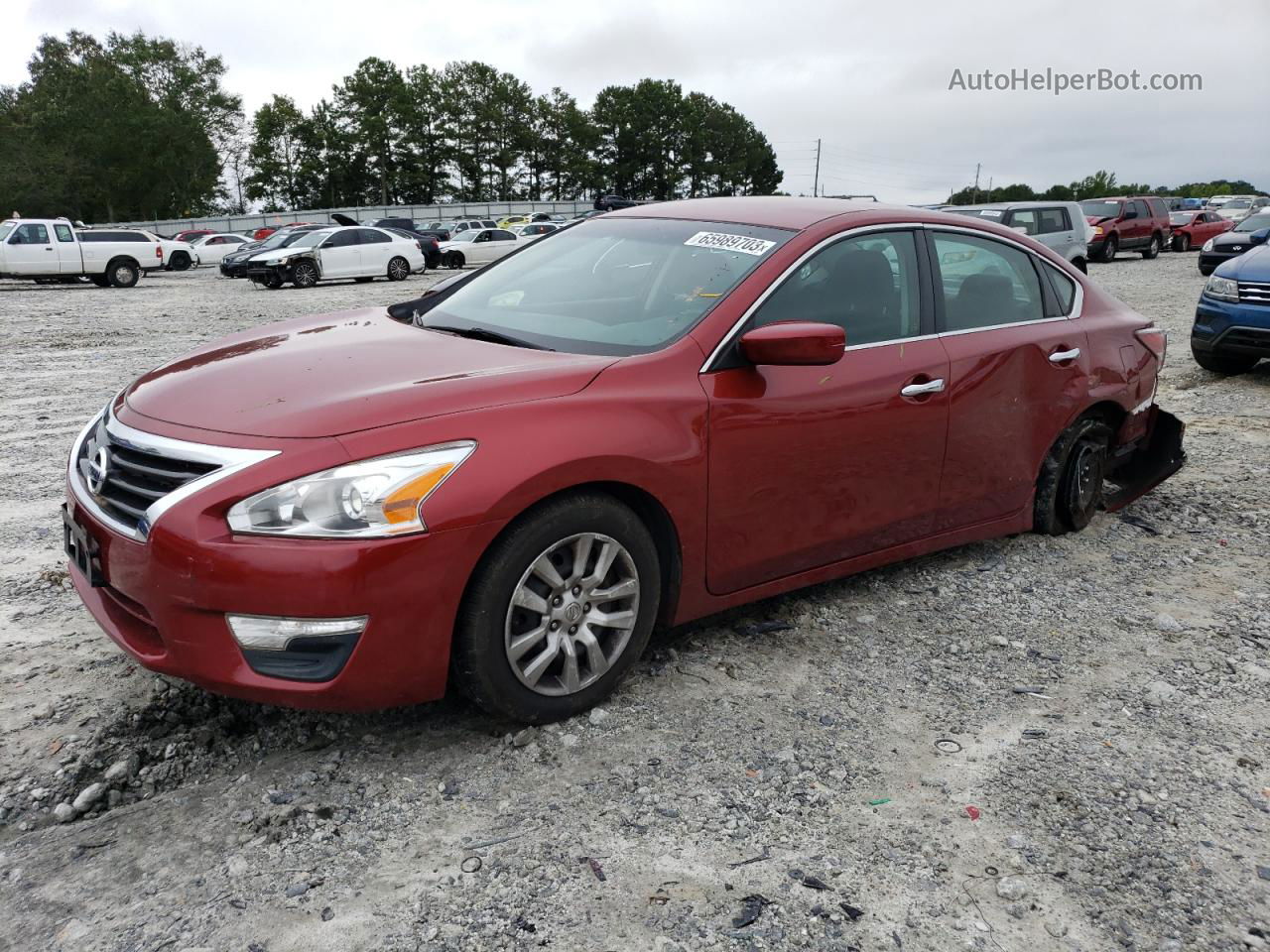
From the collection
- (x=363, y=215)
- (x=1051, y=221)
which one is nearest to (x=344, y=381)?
(x=1051, y=221)

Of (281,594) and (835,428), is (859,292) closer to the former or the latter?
(835,428)

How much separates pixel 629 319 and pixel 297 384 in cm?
117

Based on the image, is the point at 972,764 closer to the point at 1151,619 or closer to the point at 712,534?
the point at 712,534

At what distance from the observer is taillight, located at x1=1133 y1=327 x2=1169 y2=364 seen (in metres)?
5.21

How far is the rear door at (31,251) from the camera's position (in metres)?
24.4

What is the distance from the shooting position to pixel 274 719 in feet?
10.7

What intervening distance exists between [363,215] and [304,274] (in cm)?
4118

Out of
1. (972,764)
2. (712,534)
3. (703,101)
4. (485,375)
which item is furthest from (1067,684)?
(703,101)

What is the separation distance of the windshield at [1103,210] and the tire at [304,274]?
794 inches

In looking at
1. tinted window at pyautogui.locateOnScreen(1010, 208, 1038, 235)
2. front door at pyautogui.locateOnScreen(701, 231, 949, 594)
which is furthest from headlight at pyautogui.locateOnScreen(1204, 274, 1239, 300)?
tinted window at pyautogui.locateOnScreen(1010, 208, 1038, 235)

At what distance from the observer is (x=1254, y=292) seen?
30.5 feet

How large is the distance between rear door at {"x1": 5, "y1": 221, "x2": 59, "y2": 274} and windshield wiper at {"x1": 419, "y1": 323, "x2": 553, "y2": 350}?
2508 centimetres

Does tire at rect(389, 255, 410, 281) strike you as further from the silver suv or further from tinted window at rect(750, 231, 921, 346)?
tinted window at rect(750, 231, 921, 346)

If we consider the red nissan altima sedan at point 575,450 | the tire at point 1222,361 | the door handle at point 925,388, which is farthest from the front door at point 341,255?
the door handle at point 925,388
